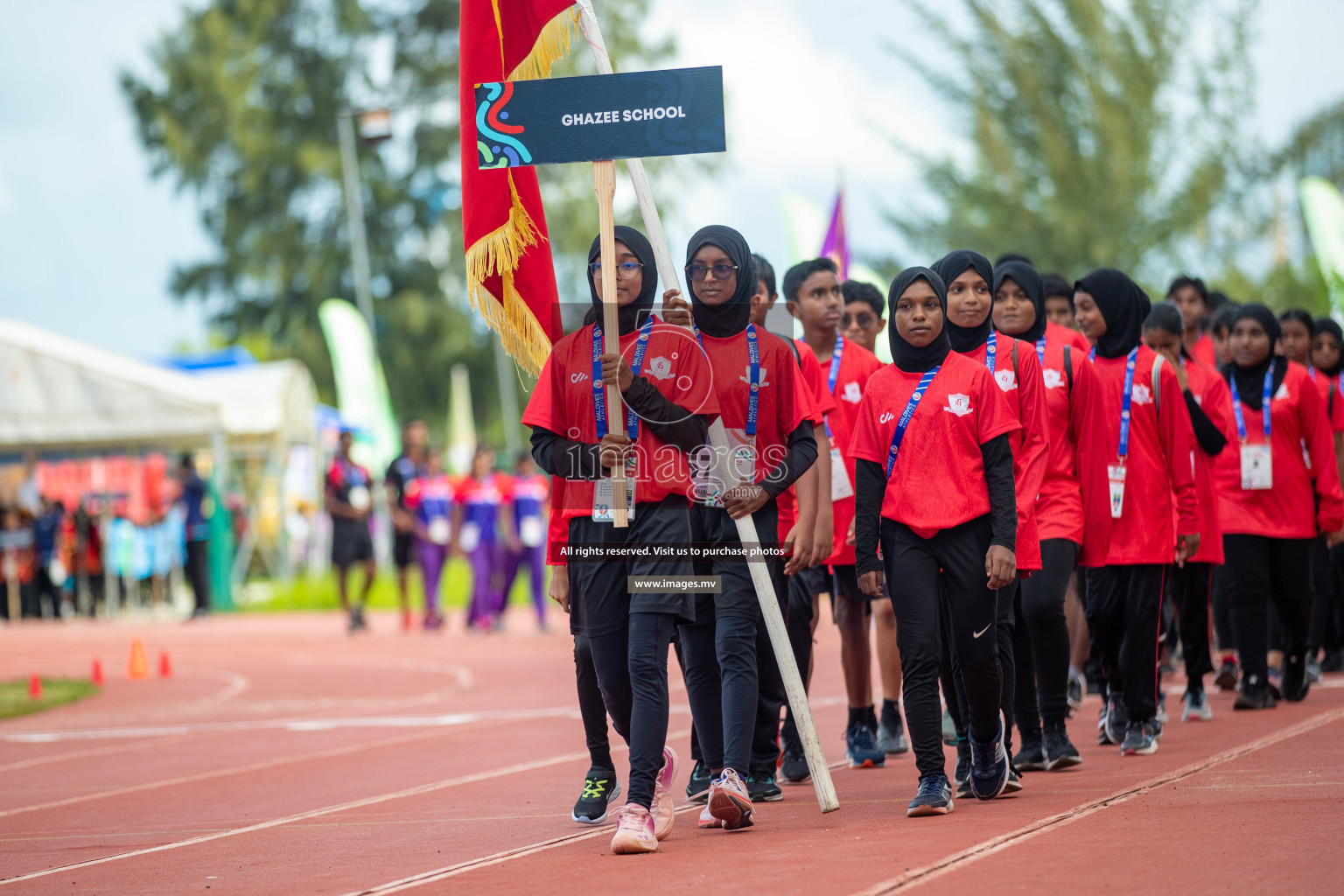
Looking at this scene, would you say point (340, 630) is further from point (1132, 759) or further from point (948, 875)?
point (948, 875)

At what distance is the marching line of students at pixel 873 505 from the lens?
626cm

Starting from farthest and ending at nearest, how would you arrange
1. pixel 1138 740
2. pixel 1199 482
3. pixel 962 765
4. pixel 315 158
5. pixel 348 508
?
pixel 315 158
pixel 348 508
pixel 1199 482
pixel 1138 740
pixel 962 765

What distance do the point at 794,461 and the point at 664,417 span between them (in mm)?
597

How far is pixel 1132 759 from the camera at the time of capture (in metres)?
7.76

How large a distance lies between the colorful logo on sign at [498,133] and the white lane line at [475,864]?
2.72 meters

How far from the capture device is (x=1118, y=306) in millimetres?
8359

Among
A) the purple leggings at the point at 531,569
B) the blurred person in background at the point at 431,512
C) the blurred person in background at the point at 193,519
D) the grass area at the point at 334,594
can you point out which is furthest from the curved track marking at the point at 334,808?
the grass area at the point at 334,594

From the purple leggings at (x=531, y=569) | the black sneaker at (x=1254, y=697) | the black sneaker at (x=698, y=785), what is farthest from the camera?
the purple leggings at (x=531, y=569)

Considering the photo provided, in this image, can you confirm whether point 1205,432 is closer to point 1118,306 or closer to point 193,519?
point 1118,306

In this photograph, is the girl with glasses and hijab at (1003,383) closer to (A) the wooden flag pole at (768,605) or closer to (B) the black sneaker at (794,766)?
(A) the wooden flag pole at (768,605)

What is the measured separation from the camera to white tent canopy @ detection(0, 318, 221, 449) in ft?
88.1

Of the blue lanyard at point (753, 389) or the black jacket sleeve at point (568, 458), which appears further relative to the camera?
the blue lanyard at point (753, 389)

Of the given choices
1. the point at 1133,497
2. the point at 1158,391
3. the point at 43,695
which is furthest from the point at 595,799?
the point at 43,695

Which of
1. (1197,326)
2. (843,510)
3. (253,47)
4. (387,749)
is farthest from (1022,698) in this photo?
(253,47)
